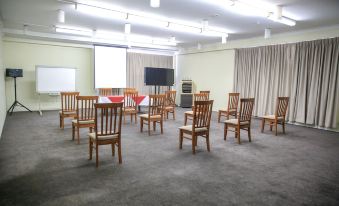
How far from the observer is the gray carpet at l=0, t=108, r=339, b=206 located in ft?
8.42

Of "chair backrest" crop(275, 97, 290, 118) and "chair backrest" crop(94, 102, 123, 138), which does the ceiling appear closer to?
"chair backrest" crop(275, 97, 290, 118)

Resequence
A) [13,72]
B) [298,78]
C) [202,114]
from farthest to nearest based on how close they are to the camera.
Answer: [13,72] < [298,78] < [202,114]

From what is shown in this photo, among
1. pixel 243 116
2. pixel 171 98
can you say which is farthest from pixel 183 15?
pixel 171 98

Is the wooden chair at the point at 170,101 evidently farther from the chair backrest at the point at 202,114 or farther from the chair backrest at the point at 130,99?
the chair backrest at the point at 202,114

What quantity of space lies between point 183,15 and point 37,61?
231 inches

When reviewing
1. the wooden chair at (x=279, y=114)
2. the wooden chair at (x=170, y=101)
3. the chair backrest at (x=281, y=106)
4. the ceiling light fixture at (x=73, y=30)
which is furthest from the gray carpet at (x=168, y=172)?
the ceiling light fixture at (x=73, y=30)

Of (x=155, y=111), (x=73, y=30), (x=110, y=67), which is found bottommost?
(x=155, y=111)

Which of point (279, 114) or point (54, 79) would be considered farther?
point (54, 79)

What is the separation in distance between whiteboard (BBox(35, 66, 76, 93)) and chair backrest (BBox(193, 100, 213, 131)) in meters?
5.99

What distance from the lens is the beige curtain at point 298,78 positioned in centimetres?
600

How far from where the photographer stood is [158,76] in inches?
371

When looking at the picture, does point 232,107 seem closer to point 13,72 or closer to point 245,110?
point 245,110

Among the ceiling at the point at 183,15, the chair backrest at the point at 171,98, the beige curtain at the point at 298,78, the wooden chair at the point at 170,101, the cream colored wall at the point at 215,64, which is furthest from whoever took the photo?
the cream colored wall at the point at 215,64

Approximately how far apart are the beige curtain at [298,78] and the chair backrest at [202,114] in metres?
3.82
